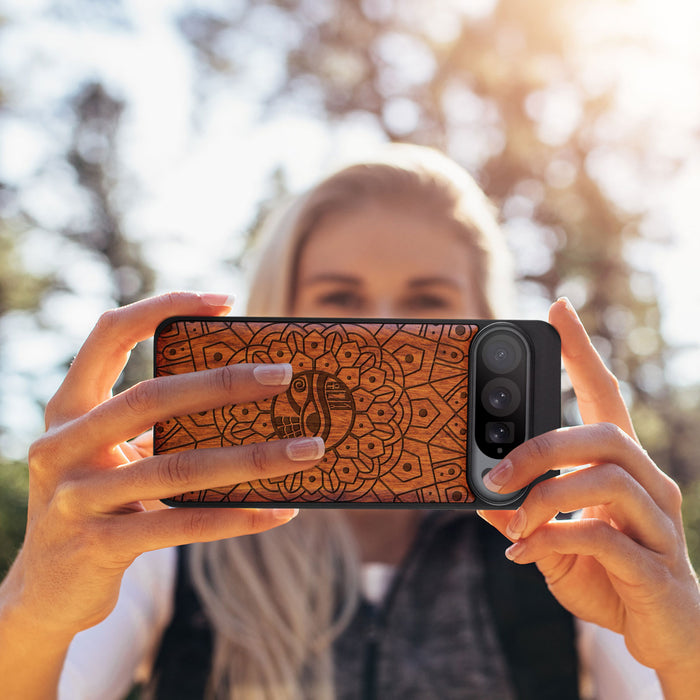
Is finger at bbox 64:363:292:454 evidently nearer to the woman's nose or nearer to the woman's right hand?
the woman's right hand

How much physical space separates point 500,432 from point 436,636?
129cm

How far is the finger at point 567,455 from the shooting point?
1.27 metres

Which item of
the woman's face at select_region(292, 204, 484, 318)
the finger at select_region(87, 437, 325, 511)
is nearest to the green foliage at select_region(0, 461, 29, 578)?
the woman's face at select_region(292, 204, 484, 318)

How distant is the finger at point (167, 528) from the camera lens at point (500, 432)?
630 millimetres

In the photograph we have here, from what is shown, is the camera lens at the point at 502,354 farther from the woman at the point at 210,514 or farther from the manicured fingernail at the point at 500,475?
the manicured fingernail at the point at 500,475

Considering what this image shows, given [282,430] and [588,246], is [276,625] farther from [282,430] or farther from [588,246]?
[588,246]

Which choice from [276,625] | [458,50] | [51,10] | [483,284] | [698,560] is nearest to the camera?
[276,625]

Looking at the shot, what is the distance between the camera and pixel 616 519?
1.34 meters

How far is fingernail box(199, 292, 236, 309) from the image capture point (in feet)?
4.63

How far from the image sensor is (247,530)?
1.38m

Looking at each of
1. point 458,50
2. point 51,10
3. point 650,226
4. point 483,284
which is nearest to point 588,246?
point 650,226

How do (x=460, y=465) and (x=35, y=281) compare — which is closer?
(x=460, y=465)

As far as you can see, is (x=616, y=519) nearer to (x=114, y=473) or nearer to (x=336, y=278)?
(x=114, y=473)

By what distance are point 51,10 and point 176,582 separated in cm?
1076
